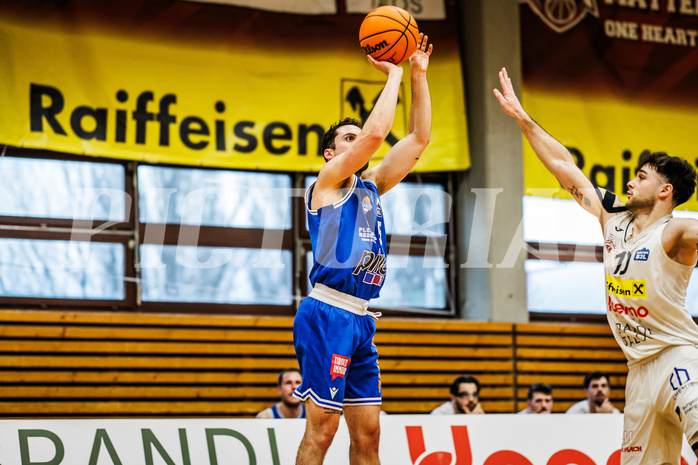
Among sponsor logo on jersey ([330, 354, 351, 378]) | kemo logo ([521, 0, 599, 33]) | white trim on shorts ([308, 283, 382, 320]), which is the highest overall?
kemo logo ([521, 0, 599, 33])

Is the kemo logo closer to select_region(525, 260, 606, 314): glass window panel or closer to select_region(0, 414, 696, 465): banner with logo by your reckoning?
select_region(525, 260, 606, 314): glass window panel

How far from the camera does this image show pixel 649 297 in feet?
15.8

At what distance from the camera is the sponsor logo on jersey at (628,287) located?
15.9 ft

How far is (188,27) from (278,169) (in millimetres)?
2133

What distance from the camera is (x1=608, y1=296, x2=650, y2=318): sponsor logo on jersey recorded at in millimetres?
4828

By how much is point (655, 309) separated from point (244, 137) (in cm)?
630

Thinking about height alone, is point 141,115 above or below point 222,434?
above

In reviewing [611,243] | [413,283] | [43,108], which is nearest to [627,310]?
[611,243]

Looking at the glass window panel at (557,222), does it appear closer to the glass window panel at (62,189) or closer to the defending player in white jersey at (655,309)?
the glass window panel at (62,189)

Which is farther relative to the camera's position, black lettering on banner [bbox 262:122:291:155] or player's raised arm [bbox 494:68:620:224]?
black lettering on banner [bbox 262:122:291:155]

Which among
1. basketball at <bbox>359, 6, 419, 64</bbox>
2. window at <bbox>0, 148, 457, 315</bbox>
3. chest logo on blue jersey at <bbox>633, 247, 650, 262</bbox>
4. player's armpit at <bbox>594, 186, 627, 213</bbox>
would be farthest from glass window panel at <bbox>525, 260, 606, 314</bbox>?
basketball at <bbox>359, 6, 419, 64</bbox>

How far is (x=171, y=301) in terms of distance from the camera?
31.4 ft

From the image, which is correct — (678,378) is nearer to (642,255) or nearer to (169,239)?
(642,255)

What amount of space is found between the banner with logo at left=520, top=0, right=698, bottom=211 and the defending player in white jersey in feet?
18.7
